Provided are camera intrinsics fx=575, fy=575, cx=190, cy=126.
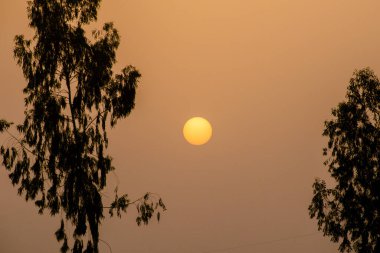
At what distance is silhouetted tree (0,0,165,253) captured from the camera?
2045 cm

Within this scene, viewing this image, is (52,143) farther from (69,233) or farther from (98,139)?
(69,233)

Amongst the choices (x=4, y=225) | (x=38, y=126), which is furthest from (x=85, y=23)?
(x=4, y=225)

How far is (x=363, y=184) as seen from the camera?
2505 cm

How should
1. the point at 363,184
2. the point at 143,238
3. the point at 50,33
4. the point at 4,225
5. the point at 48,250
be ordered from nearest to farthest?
1. the point at 50,33
2. the point at 363,184
3. the point at 48,250
4. the point at 143,238
5. the point at 4,225

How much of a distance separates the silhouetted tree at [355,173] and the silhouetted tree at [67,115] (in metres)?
9.82

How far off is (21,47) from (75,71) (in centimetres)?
215

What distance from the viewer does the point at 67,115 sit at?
20984mm

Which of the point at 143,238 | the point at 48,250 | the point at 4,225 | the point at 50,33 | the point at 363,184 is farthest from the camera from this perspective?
the point at 4,225

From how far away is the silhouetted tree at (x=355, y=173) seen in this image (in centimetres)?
2480

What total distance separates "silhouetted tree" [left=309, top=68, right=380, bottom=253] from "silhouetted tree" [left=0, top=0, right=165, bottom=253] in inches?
387

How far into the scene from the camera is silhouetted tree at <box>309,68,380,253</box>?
24.8m

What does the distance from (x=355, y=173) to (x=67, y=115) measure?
1279 centimetres

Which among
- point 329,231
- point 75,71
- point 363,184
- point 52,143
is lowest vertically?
point 329,231

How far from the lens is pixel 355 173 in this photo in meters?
25.3
